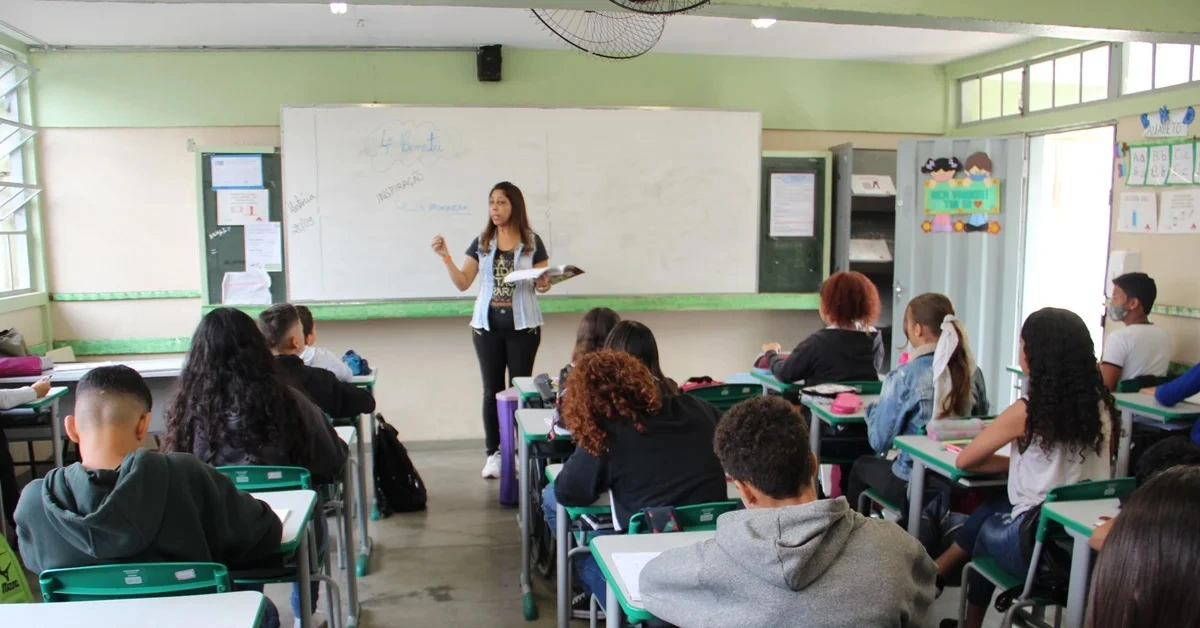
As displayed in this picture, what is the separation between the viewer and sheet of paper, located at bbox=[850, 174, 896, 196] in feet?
18.7

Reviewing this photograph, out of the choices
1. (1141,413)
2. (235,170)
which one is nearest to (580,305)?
(235,170)

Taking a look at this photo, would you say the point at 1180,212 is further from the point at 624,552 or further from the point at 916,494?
the point at 624,552

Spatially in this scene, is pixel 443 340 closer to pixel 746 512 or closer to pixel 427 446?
pixel 427 446

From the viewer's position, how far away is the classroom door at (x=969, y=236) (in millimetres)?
5582

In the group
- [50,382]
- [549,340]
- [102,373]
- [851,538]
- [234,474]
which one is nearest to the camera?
[851,538]

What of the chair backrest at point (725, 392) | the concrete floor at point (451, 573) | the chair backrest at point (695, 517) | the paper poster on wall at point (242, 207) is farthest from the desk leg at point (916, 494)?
the paper poster on wall at point (242, 207)

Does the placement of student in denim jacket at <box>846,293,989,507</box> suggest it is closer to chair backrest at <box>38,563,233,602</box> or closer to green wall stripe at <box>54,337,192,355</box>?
chair backrest at <box>38,563,233,602</box>

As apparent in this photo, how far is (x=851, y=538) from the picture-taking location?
1.48 metres

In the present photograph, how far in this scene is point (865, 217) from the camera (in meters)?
6.03

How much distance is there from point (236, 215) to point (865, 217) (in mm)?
4143

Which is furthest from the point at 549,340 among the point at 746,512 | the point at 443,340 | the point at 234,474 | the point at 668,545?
the point at 746,512

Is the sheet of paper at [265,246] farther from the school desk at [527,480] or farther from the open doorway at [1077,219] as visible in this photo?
the open doorway at [1077,219]

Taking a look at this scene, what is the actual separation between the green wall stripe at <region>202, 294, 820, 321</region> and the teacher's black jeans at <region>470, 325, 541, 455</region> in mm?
702

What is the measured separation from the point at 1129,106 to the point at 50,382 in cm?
578
